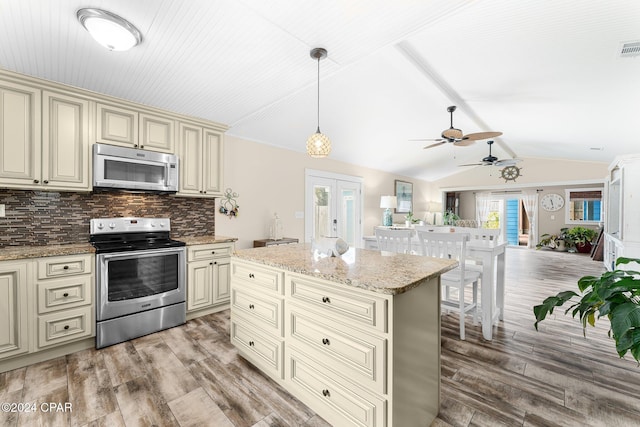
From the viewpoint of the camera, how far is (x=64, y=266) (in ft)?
7.56

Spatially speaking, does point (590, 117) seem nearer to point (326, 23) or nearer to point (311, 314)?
point (326, 23)

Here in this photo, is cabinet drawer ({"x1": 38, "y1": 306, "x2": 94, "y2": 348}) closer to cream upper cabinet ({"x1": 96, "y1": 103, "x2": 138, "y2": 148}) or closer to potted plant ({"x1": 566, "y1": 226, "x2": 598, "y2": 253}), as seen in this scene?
cream upper cabinet ({"x1": 96, "y1": 103, "x2": 138, "y2": 148})

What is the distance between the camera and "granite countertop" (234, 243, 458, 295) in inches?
52.2

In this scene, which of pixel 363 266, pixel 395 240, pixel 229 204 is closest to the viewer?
pixel 363 266

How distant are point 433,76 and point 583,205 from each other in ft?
28.7

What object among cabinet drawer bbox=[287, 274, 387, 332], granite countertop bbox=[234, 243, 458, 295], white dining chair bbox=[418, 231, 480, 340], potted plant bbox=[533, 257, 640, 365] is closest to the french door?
white dining chair bbox=[418, 231, 480, 340]

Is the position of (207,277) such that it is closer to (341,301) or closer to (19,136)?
(19,136)

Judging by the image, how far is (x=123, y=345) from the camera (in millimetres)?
2506

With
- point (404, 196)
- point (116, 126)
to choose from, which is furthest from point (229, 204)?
point (404, 196)

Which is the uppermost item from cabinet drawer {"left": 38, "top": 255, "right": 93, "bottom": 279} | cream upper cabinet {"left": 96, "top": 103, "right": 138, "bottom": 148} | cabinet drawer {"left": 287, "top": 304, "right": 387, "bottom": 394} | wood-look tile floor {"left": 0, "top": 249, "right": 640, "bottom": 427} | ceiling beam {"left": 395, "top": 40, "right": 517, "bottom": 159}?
ceiling beam {"left": 395, "top": 40, "right": 517, "bottom": 159}

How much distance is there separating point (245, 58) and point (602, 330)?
4.35 meters

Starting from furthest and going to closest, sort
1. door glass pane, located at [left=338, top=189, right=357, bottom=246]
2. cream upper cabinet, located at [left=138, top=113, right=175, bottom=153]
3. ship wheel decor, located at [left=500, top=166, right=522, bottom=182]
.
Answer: ship wheel decor, located at [left=500, top=166, right=522, bottom=182]
door glass pane, located at [left=338, top=189, right=357, bottom=246]
cream upper cabinet, located at [left=138, top=113, right=175, bottom=153]

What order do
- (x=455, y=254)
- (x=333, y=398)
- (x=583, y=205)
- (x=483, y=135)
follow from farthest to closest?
(x=583, y=205) < (x=483, y=135) < (x=455, y=254) < (x=333, y=398)

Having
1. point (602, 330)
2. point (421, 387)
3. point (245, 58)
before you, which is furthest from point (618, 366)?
point (245, 58)
